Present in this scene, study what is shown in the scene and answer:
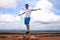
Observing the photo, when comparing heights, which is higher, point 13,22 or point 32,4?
point 32,4

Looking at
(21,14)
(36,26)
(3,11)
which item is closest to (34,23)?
(36,26)

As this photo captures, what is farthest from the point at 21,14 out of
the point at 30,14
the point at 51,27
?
the point at 51,27

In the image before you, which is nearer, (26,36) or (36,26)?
(26,36)

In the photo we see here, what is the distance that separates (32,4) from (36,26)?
535 millimetres

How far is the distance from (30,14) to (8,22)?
0.58m

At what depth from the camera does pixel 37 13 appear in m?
3.94

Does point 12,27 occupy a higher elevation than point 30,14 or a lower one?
lower

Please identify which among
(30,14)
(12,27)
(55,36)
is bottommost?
(55,36)

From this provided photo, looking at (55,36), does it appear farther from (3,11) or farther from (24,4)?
(3,11)

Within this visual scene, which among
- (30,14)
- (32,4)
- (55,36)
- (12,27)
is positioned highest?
(32,4)

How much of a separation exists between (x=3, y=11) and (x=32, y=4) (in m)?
0.71

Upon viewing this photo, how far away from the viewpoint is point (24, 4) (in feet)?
12.8

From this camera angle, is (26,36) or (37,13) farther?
(37,13)

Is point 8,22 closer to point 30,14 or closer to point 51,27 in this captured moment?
point 30,14
